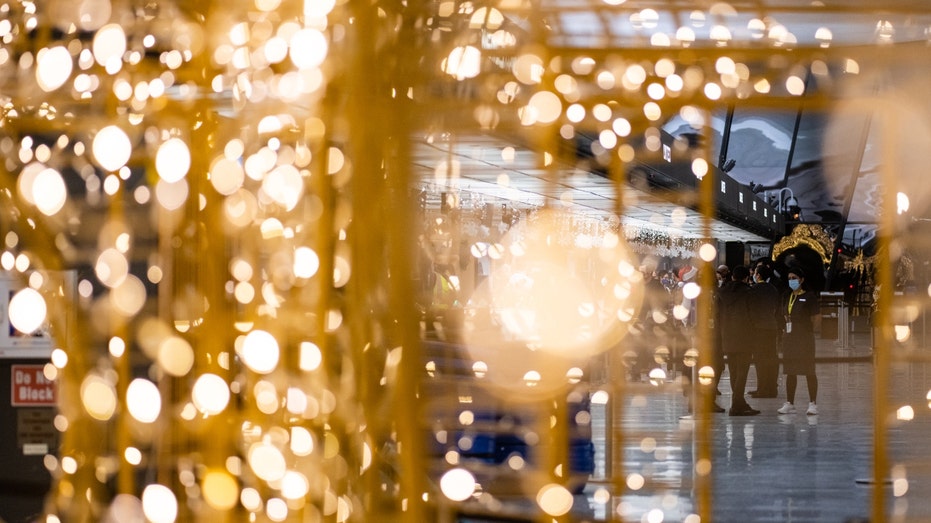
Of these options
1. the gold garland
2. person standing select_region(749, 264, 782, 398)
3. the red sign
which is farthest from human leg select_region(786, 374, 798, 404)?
the gold garland

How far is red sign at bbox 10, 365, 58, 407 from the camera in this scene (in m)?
4.93

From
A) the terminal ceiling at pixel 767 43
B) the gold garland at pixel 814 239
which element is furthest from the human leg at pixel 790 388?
the gold garland at pixel 814 239

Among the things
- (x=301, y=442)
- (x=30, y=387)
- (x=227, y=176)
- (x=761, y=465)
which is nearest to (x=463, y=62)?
(x=227, y=176)

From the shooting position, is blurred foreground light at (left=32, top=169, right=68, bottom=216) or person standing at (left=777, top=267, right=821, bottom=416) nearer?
blurred foreground light at (left=32, top=169, right=68, bottom=216)

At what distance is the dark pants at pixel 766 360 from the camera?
9.80 meters

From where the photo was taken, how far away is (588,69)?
4336 mm

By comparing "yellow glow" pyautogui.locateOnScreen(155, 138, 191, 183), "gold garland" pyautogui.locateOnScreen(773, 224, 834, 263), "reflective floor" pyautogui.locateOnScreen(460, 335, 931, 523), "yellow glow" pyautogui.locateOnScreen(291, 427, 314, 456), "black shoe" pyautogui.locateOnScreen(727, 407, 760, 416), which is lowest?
"reflective floor" pyautogui.locateOnScreen(460, 335, 931, 523)

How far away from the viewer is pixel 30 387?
4941mm

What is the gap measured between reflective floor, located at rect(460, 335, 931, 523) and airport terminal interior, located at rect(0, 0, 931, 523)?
1.7 inches

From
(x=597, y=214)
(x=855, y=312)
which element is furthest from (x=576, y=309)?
(x=855, y=312)

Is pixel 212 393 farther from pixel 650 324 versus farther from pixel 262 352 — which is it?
pixel 650 324

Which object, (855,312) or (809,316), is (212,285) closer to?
(809,316)

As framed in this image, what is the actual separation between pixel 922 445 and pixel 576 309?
8.42 feet

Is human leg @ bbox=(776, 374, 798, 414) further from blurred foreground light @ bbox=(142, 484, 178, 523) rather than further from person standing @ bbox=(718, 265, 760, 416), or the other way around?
blurred foreground light @ bbox=(142, 484, 178, 523)
